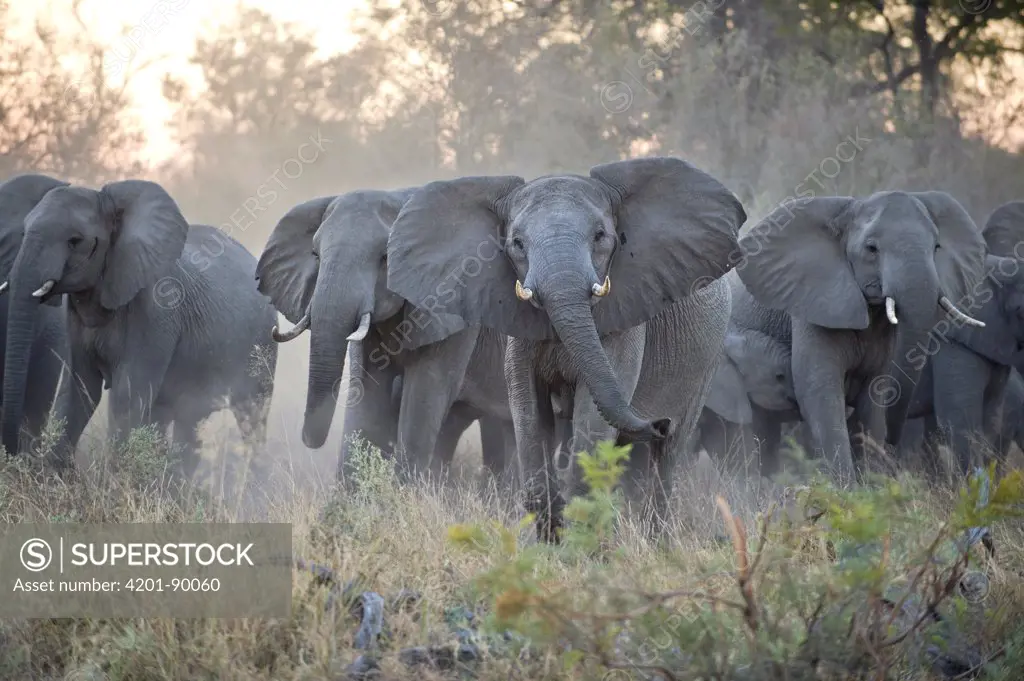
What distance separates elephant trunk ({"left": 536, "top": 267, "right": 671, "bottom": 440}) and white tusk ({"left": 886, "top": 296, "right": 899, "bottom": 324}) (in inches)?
116

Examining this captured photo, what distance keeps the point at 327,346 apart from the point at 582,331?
7.35ft

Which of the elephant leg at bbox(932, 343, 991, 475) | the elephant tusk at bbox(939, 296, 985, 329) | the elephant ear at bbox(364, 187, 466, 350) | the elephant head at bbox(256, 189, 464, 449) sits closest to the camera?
the elephant head at bbox(256, 189, 464, 449)

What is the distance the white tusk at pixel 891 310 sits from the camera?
349 inches

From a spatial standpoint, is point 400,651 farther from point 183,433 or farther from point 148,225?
point 183,433

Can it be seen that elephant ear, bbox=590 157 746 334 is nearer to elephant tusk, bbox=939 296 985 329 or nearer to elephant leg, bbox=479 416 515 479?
elephant tusk, bbox=939 296 985 329

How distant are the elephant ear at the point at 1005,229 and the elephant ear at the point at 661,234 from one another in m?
5.34

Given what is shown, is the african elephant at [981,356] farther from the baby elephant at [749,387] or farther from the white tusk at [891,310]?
the white tusk at [891,310]

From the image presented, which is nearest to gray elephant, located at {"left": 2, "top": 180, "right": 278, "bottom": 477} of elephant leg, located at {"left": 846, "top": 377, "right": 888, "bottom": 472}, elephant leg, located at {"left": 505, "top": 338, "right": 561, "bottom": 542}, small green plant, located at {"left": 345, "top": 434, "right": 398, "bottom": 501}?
small green plant, located at {"left": 345, "top": 434, "right": 398, "bottom": 501}

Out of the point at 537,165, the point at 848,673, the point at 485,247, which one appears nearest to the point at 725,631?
the point at 848,673

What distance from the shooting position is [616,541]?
6.57 metres

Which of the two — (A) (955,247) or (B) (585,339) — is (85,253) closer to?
(B) (585,339)

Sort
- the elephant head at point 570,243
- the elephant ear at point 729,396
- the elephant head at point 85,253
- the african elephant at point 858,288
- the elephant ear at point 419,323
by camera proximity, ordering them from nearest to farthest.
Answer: the elephant head at point 570,243, the elephant ear at point 419,323, the elephant head at point 85,253, the african elephant at point 858,288, the elephant ear at point 729,396

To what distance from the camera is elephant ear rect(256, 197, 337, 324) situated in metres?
9.12

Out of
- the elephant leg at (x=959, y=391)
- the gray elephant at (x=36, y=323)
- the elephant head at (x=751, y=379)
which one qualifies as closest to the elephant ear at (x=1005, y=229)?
the elephant leg at (x=959, y=391)
